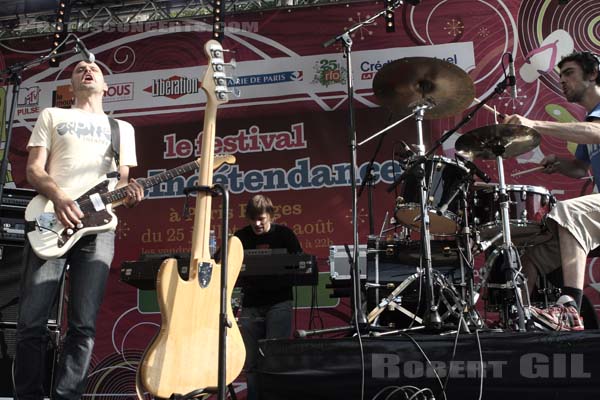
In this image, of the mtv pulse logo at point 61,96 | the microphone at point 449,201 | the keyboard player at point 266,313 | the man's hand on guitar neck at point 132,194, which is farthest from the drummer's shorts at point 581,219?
the mtv pulse logo at point 61,96

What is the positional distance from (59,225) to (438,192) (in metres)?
2.41

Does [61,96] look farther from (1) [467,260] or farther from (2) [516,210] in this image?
(2) [516,210]

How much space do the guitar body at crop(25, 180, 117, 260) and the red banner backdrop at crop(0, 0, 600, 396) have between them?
3.05 metres

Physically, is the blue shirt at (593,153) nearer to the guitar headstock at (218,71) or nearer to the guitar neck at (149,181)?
the guitar headstock at (218,71)

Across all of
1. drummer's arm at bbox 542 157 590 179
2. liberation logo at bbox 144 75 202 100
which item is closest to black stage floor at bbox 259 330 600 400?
drummer's arm at bbox 542 157 590 179

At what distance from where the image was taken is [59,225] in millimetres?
3402

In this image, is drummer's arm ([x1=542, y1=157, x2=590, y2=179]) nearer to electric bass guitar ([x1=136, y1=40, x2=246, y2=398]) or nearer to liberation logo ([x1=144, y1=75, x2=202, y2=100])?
electric bass guitar ([x1=136, y1=40, x2=246, y2=398])

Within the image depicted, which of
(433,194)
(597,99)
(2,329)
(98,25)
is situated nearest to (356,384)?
(433,194)

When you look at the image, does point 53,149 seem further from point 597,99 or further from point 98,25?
point 98,25

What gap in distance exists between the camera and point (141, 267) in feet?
15.4

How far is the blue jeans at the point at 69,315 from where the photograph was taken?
319cm

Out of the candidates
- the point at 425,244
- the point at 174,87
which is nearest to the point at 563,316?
the point at 425,244

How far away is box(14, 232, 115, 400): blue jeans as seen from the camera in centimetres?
319

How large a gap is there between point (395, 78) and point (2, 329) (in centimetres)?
335
